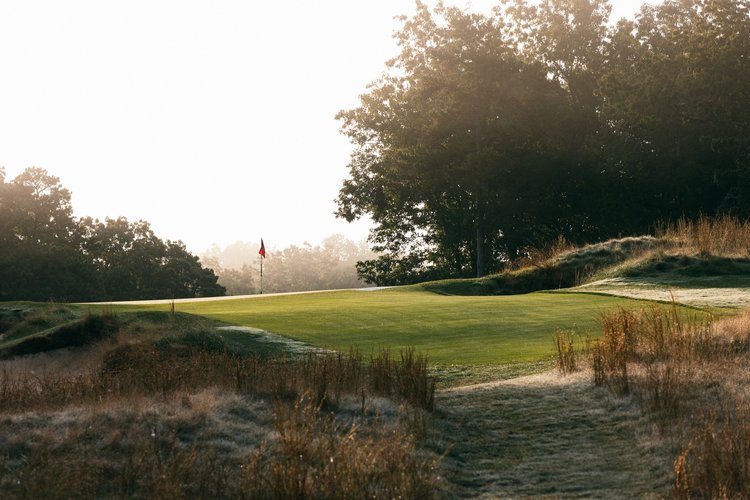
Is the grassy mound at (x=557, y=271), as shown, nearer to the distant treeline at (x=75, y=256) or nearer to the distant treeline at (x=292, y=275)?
the distant treeline at (x=75, y=256)

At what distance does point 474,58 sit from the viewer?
158 feet

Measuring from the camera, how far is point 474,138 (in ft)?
161

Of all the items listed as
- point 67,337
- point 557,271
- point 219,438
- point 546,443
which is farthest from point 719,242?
point 219,438

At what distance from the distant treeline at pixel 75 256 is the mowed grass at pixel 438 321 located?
27766 millimetres

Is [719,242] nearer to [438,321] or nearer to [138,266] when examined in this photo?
[438,321]

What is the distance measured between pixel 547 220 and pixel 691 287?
25.8 metres

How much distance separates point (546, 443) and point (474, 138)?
41.2 metres

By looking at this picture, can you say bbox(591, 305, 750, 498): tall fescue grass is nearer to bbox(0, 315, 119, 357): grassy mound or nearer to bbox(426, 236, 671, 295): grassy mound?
Answer: bbox(0, 315, 119, 357): grassy mound

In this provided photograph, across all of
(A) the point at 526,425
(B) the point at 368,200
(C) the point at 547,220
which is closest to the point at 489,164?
(C) the point at 547,220

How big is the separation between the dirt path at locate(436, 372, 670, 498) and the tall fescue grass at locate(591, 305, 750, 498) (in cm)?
28

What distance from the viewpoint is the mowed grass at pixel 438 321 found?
15.2m

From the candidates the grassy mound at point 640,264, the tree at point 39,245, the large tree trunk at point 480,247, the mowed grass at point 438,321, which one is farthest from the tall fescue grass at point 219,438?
the tree at point 39,245

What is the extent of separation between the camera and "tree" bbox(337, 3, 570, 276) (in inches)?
1885

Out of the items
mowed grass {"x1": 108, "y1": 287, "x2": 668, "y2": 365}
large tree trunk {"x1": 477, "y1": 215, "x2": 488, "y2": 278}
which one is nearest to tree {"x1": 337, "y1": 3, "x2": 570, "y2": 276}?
large tree trunk {"x1": 477, "y1": 215, "x2": 488, "y2": 278}
